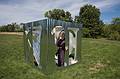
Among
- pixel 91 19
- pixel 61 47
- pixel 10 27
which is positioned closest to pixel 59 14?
pixel 91 19

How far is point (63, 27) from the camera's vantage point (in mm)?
7289

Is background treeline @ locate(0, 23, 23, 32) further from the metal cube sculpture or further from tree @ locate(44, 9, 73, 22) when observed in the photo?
the metal cube sculpture

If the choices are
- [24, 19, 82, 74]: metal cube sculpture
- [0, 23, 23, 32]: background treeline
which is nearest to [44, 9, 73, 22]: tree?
[0, 23, 23, 32]: background treeline

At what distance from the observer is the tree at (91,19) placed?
42469 mm

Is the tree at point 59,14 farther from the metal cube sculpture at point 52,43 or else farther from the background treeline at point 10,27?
the metal cube sculpture at point 52,43

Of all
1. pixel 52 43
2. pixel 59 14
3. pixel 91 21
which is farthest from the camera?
pixel 59 14

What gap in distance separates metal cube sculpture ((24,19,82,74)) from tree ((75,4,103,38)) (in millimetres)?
34687

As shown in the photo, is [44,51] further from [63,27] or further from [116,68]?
[116,68]

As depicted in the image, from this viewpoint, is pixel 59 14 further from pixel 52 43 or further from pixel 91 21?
pixel 52 43

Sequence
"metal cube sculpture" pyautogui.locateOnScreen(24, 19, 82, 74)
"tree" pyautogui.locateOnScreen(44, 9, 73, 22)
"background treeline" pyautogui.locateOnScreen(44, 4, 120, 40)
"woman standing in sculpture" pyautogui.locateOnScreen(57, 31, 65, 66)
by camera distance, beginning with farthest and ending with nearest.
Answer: "tree" pyautogui.locateOnScreen(44, 9, 73, 22) → "background treeline" pyautogui.locateOnScreen(44, 4, 120, 40) → "woman standing in sculpture" pyautogui.locateOnScreen(57, 31, 65, 66) → "metal cube sculpture" pyautogui.locateOnScreen(24, 19, 82, 74)

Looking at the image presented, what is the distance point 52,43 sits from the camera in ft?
22.0

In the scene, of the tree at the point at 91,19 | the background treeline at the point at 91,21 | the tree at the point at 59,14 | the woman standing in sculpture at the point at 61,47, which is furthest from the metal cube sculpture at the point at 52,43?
the tree at the point at 59,14

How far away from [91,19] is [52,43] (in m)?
A: 38.3

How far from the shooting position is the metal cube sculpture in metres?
6.61
